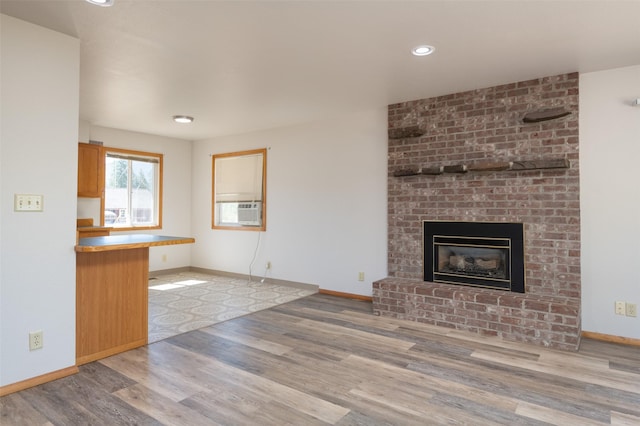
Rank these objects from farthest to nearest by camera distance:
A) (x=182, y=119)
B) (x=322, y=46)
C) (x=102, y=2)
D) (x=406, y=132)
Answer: (x=182, y=119)
(x=406, y=132)
(x=322, y=46)
(x=102, y=2)

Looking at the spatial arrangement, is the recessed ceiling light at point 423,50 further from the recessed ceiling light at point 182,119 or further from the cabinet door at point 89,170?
the cabinet door at point 89,170

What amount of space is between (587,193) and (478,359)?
187cm

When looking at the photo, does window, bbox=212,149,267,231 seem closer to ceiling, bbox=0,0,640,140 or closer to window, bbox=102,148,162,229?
→ window, bbox=102,148,162,229

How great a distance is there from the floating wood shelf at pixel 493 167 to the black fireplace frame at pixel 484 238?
56cm

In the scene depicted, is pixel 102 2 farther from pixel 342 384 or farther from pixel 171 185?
pixel 171 185

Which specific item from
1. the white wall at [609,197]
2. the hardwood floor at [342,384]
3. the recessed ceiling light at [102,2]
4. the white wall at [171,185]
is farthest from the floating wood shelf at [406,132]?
the white wall at [171,185]

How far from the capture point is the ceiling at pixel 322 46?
2.32m

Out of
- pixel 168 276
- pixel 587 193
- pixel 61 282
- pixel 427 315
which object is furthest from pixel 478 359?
pixel 168 276

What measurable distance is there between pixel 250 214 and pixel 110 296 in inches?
129

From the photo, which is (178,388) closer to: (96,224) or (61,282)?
(61,282)

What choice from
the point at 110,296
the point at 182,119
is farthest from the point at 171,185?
the point at 110,296

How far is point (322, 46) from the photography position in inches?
112

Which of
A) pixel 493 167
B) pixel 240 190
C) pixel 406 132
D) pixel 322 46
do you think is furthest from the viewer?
pixel 240 190

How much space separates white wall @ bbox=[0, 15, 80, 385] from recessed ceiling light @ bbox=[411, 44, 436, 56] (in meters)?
2.49
